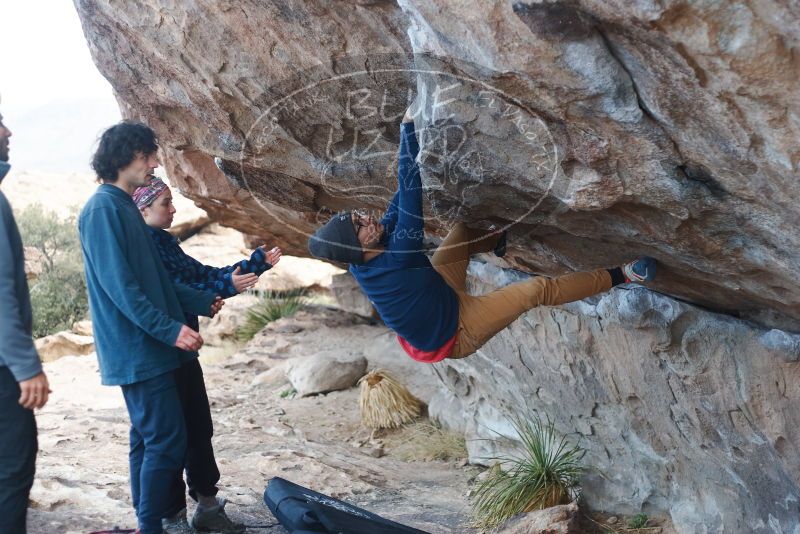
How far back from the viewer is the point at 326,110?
4336 millimetres

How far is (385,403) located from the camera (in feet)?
26.5

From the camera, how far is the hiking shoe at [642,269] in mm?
4055

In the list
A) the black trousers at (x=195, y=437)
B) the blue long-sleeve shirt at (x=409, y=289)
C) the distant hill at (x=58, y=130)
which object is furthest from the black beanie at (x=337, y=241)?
the distant hill at (x=58, y=130)

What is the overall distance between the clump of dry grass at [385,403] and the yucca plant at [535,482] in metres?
2.12

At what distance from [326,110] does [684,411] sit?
2459 mm

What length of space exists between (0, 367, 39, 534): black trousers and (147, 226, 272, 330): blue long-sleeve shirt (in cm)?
118

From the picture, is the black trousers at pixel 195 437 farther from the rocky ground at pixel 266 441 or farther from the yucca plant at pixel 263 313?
the yucca plant at pixel 263 313

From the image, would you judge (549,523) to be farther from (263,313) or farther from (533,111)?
(263,313)

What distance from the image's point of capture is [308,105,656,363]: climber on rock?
391cm

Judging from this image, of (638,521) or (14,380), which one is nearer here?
(14,380)

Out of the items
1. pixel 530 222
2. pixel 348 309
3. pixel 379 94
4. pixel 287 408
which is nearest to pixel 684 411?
pixel 530 222

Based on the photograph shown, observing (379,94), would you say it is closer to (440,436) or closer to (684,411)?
(684,411)

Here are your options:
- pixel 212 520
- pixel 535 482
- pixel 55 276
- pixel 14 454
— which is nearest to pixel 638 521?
pixel 535 482

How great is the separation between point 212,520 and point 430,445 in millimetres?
3508
